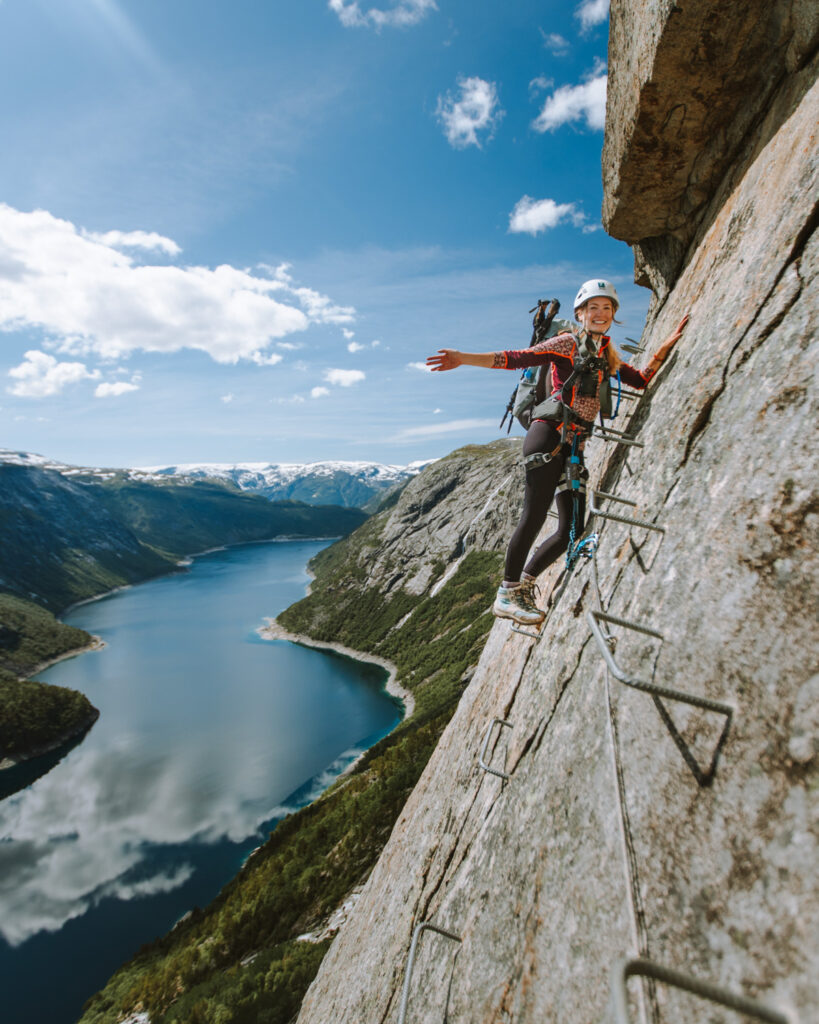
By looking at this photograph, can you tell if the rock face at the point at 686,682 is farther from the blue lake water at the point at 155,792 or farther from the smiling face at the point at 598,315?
the blue lake water at the point at 155,792

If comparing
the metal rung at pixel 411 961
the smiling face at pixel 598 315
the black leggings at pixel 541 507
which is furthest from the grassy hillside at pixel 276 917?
the smiling face at pixel 598 315

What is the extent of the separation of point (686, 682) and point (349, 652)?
12016 cm

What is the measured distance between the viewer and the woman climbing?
5773mm

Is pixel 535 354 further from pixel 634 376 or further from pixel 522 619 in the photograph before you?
pixel 522 619

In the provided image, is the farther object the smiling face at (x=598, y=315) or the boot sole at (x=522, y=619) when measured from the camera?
the boot sole at (x=522, y=619)

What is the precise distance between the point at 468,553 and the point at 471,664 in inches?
1862

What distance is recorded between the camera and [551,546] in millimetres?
5926

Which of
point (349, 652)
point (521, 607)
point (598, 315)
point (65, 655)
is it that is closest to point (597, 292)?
point (598, 315)

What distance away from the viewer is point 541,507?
5.82 meters

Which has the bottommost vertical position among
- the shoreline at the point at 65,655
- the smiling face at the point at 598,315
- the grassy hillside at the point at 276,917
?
the shoreline at the point at 65,655

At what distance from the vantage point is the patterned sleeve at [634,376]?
6273 millimetres

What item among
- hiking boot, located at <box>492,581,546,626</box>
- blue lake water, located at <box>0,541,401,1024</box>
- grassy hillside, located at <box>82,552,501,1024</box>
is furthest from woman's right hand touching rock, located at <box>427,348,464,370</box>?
blue lake water, located at <box>0,541,401,1024</box>

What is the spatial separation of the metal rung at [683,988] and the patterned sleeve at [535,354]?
17.1 ft

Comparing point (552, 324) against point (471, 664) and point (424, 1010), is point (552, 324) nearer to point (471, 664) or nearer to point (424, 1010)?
point (424, 1010)
